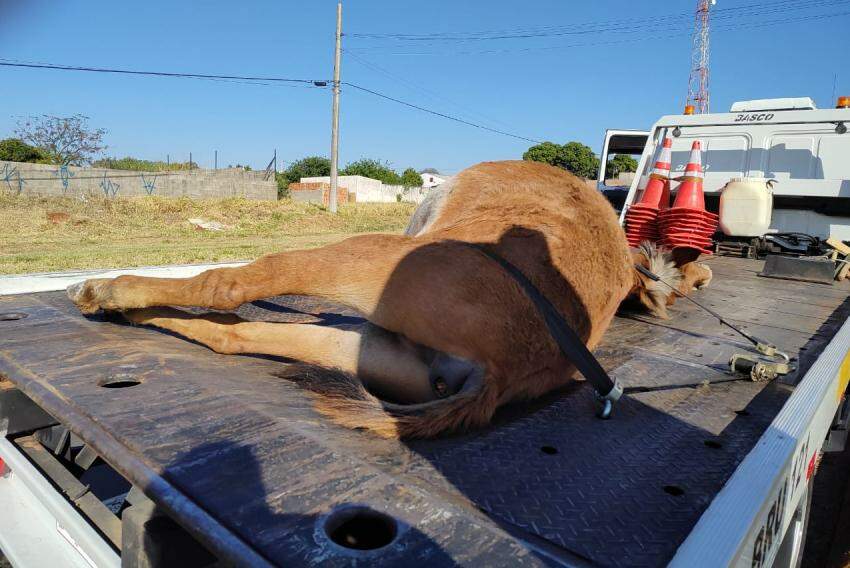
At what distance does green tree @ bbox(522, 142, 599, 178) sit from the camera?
48.7 meters

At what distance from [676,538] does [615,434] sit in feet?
2.05

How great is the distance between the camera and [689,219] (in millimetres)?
4262

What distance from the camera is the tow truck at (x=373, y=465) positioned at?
1.15 meters

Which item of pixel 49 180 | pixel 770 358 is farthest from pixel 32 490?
pixel 49 180

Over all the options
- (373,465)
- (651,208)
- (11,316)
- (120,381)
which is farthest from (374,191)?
(373,465)

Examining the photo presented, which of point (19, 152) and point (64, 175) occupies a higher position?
point (19, 152)

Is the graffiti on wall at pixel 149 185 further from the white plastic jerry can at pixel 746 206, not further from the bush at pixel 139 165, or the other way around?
the white plastic jerry can at pixel 746 206

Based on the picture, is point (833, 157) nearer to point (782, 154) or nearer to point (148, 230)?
point (782, 154)

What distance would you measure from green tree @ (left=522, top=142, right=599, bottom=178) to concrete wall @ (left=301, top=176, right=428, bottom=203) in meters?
9.68

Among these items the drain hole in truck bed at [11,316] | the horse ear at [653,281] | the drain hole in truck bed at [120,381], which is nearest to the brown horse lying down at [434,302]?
the drain hole in truck bed at [11,316]

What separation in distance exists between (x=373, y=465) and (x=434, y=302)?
0.77 m

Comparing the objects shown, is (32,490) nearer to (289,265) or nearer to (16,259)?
(289,265)

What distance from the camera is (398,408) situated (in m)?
1.88

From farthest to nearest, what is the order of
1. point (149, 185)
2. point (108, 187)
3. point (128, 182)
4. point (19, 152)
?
point (19, 152), point (149, 185), point (128, 182), point (108, 187)
